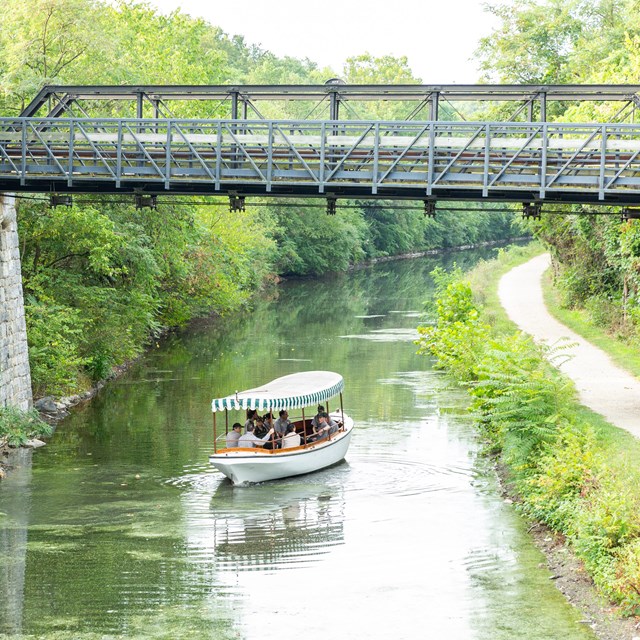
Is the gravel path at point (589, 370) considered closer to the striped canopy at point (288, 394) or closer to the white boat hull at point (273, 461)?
the striped canopy at point (288, 394)

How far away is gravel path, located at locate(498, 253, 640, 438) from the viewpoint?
2658 cm

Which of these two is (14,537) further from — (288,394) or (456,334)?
(456,334)

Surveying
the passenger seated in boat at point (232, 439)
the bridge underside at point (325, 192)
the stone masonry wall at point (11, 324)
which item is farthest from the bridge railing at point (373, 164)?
the passenger seated in boat at point (232, 439)

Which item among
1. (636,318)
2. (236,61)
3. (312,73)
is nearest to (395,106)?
(312,73)

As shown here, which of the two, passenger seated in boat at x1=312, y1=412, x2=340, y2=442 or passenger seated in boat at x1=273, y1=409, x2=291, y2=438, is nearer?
passenger seated in boat at x1=273, y1=409, x2=291, y2=438

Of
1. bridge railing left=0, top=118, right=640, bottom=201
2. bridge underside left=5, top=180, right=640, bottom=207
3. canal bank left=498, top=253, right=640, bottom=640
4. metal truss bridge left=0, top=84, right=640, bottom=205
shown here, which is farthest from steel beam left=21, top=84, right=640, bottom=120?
canal bank left=498, top=253, right=640, bottom=640

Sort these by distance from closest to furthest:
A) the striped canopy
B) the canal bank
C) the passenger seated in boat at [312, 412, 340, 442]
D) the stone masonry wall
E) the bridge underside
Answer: the canal bank, the striped canopy, the bridge underside, the passenger seated in boat at [312, 412, 340, 442], the stone masonry wall

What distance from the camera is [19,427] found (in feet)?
92.3

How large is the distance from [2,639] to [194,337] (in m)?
34.9

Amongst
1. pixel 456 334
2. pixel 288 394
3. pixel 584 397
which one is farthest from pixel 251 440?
pixel 456 334

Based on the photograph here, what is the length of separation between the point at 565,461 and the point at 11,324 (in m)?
14.9

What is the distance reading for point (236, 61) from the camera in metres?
148

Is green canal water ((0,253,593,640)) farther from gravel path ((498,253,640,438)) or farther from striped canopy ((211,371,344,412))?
gravel path ((498,253,640,438))

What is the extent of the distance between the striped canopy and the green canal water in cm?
169
